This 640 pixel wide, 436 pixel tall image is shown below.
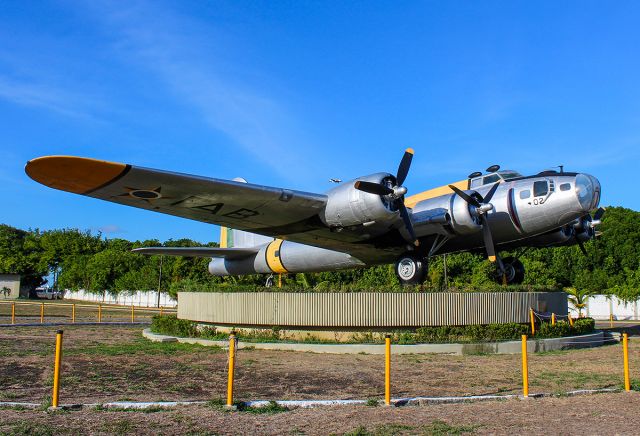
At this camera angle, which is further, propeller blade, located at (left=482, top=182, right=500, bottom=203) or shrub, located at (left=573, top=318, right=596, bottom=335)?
shrub, located at (left=573, top=318, right=596, bottom=335)

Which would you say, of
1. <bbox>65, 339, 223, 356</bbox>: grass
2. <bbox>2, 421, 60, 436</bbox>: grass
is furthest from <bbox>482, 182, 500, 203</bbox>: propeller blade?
<bbox>2, 421, 60, 436</bbox>: grass

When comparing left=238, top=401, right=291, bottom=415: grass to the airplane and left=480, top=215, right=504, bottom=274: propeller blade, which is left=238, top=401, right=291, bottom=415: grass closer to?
the airplane

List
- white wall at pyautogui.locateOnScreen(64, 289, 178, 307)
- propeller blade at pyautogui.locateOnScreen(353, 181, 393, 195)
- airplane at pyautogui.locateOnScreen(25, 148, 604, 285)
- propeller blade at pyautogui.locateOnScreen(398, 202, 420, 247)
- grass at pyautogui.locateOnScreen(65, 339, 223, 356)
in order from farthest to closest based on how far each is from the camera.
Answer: white wall at pyautogui.locateOnScreen(64, 289, 178, 307) < propeller blade at pyautogui.locateOnScreen(398, 202, 420, 247) < propeller blade at pyautogui.locateOnScreen(353, 181, 393, 195) < grass at pyautogui.locateOnScreen(65, 339, 223, 356) < airplane at pyautogui.locateOnScreen(25, 148, 604, 285)

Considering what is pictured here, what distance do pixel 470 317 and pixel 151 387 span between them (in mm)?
10438

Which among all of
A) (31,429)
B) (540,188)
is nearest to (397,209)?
(540,188)

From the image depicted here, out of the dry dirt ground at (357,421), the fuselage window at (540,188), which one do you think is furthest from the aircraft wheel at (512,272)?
the dry dirt ground at (357,421)

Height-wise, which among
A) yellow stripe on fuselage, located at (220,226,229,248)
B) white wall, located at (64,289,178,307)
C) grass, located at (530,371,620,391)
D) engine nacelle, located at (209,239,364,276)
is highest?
yellow stripe on fuselage, located at (220,226,229,248)

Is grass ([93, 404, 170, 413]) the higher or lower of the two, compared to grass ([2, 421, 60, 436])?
lower

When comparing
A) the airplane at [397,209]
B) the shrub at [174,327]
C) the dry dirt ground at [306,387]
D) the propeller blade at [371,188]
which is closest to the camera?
the dry dirt ground at [306,387]

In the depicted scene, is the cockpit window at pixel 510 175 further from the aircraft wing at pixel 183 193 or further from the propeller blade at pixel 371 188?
the aircraft wing at pixel 183 193

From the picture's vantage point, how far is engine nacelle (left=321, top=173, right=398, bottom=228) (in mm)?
15656

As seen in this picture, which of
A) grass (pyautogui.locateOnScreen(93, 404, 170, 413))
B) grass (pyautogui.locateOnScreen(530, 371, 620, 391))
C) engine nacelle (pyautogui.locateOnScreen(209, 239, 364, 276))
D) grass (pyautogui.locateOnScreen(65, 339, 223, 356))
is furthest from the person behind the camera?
engine nacelle (pyautogui.locateOnScreen(209, 239, 364, 276))

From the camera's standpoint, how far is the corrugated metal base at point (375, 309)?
657 inches

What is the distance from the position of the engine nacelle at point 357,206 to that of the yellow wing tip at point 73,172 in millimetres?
6287
